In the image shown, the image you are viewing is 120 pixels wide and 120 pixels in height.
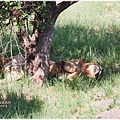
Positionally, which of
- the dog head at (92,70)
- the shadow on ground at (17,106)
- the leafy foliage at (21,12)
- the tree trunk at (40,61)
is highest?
the leafy foliage at (21,12)

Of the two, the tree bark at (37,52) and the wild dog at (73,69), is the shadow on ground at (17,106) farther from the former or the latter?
the wild dog at (73,69)

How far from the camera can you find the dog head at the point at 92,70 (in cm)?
575

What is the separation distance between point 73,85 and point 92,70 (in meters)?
0.50

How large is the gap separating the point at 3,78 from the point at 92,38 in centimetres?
241

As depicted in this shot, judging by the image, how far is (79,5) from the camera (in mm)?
11250

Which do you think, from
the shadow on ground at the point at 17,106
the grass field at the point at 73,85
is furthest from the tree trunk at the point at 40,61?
the shadow on ground at the point at 17,106

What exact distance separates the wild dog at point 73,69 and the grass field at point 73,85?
127 millimetres

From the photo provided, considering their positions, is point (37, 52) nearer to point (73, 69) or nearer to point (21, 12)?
point (73, 69)

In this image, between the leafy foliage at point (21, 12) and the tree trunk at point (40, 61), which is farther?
the tree trunk at point (40, 61)

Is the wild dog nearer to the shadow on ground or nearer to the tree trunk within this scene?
the tree trunk

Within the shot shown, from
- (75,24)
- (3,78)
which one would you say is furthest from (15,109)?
(75,24)

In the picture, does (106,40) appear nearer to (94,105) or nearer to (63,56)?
(63,56)

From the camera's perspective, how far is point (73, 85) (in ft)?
17.7

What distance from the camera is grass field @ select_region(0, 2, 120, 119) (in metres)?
4.51
